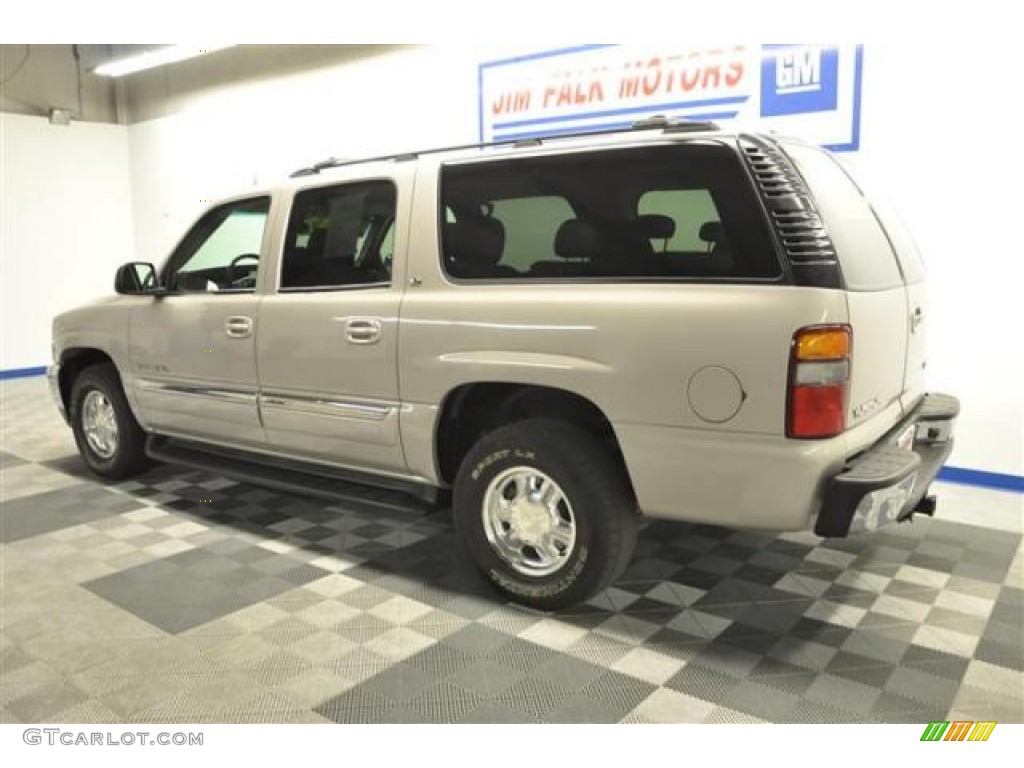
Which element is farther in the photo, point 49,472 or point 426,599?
point 49,472

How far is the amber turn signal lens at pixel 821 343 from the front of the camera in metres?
2.49

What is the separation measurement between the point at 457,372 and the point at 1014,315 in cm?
346

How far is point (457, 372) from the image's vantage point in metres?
3.17

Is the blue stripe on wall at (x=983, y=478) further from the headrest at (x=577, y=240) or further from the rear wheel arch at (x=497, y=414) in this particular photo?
the headrest at (x=577, y=240)

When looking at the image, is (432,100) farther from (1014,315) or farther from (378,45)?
(1014,315)

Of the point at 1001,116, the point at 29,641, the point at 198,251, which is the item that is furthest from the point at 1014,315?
the point at 29,641

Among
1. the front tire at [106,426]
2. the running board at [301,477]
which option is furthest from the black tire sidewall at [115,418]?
the running board at [301,477]

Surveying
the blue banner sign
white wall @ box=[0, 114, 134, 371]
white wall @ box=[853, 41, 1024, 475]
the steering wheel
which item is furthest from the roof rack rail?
white wall @ box=[0, 114, 134, 371]

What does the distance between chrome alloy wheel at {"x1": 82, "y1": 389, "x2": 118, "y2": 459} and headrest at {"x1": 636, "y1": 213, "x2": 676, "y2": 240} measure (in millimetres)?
3625

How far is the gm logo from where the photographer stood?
200 inches

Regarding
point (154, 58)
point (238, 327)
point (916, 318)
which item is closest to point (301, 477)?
point (238, 327)
